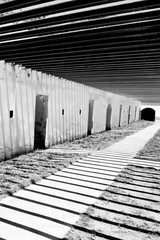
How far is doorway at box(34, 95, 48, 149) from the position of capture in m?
10.1

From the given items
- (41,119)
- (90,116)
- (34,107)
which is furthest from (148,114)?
(34,107)

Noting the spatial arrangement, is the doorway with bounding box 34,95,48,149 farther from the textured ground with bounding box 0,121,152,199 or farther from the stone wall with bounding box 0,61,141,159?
the textured ground with bounding box 0,121,152,199

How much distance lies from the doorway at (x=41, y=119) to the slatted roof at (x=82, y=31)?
351cm

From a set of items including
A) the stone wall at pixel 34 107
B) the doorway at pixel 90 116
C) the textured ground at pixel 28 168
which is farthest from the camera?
the doorway at pixel 90 116

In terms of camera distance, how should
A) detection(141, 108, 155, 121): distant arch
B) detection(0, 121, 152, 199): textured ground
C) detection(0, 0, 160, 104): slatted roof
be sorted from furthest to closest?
detection(141, 108, 155, 121): distant arch
detection(0, 121, 152, 199): textured ground
detection(0, 0, 160, 104): slatted roof

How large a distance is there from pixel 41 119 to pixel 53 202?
20.8 ft

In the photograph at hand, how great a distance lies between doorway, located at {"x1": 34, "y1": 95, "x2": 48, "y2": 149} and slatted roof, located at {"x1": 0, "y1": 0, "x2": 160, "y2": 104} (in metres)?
3.51

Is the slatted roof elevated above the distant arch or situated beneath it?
elevated above

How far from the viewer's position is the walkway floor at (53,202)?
326 centimetres

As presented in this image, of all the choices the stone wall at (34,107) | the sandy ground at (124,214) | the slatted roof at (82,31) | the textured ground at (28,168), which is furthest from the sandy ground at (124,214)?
the stone wall at (34,107)

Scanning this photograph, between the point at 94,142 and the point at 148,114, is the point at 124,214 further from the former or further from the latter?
the point at 148,114

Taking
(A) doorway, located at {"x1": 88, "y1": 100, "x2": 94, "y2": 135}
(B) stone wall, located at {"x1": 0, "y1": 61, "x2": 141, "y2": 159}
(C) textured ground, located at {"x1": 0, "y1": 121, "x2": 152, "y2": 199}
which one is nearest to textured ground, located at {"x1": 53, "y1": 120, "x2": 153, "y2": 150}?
(B) stone wall, located at {"x1": 0, "y1": 61, "x2": 141, "y2": 159}

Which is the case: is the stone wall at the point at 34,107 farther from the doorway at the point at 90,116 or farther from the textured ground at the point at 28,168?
the textured ground at the point at 28,168

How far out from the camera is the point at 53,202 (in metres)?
4.23
